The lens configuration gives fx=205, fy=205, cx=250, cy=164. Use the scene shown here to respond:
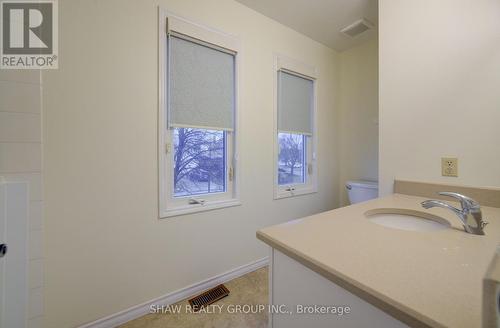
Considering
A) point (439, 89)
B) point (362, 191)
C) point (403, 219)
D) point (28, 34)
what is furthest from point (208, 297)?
point (439, 89)

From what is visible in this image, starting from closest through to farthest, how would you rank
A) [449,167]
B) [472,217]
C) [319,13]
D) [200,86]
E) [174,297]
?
[472,217] → [449,167] → [174,297] → [200,86] → [319,13]

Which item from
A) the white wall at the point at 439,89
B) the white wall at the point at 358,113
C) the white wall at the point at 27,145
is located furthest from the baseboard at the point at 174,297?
the white wall at the point at 358,113

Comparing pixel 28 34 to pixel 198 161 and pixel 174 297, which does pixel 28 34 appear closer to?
pixel 198 161

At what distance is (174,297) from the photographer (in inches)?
60.2

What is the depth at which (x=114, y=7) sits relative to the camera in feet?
4.24

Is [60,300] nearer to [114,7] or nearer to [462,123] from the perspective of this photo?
[114,7]

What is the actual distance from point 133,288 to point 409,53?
8.10 feet

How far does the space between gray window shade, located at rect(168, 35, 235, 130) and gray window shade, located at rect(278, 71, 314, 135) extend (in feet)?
1.99

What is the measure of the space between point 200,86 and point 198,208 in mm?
975

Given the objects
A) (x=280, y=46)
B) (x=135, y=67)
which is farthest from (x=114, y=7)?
(x=280, y=46)

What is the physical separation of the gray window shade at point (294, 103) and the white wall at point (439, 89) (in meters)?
0.90

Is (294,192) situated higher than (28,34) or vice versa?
(28,34)

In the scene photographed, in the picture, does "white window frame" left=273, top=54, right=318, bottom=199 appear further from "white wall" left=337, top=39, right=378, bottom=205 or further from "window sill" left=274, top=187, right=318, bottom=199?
"white wall" left=337, top=39, right=378, bottom=205

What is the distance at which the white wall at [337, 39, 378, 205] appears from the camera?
7.88 feet
